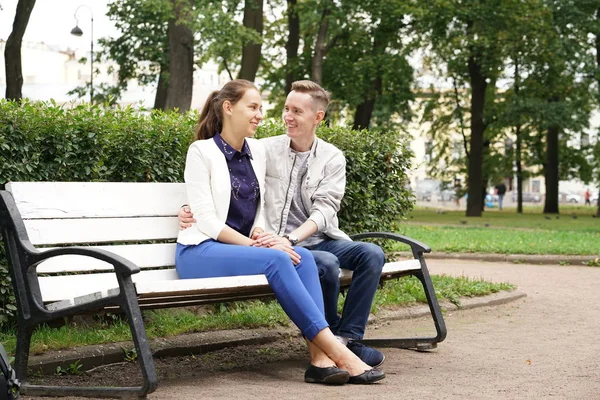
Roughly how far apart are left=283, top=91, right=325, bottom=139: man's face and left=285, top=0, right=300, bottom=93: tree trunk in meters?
24.1

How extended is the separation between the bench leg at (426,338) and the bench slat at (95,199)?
1521 millimetres

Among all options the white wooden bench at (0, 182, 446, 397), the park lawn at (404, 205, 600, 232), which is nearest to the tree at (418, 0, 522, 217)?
the park lawn at (404, 205, 600, 232)

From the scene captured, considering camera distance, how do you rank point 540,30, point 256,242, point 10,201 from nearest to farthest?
point 10,201 < point 256,242 < point 540,30

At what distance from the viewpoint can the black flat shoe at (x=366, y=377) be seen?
538cm

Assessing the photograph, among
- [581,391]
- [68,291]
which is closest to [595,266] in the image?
[581,391]

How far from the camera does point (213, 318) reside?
709cm

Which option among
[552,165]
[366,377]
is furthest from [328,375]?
[552,165]

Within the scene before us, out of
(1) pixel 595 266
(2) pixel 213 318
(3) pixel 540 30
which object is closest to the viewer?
(2) pixel 213 318

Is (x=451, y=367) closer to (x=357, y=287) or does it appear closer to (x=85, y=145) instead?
(x=357, y=287)

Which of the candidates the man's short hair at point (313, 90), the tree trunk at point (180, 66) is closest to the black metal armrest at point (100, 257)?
the man's short hair at point (313, 90)

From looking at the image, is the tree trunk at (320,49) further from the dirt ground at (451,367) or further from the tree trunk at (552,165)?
the dirt ground at (451,367)

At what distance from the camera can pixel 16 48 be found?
67.5ft

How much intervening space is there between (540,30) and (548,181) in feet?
34.2

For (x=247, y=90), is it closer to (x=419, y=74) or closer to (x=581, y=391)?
(x=581, y=391)
